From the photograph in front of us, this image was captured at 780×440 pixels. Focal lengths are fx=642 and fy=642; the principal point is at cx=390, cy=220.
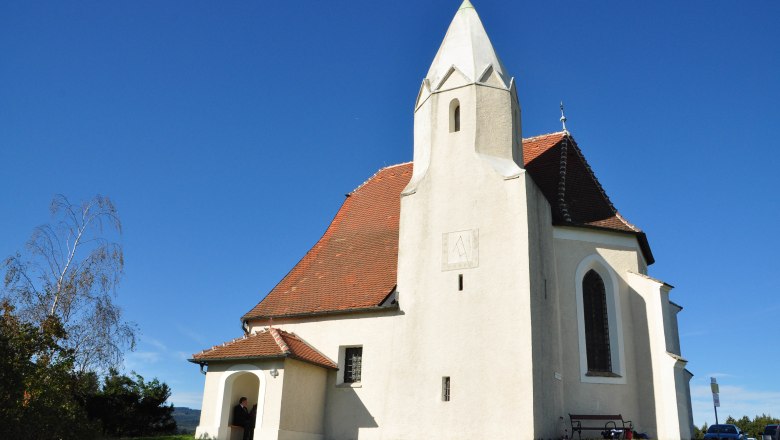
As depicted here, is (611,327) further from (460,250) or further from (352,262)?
(352,262)

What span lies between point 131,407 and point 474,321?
11.8 m

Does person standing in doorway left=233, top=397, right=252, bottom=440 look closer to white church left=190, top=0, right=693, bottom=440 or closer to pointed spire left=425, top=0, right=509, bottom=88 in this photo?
white church left=190, top=0, right=693, bottom=440

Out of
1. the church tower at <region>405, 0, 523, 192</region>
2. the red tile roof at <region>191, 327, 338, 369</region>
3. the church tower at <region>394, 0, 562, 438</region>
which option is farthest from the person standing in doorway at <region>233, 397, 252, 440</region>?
the church tower at <region>405, 0, 523, 192</region>

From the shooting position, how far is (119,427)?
811 inches

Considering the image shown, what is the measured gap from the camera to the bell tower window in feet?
62.9

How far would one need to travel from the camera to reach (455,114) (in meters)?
19.4

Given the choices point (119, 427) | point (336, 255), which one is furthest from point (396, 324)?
point (119, 427)

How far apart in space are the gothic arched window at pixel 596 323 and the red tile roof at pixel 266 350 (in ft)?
23.5

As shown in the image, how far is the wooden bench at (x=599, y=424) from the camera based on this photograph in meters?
16.1

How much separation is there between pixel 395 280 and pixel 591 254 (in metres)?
5.67

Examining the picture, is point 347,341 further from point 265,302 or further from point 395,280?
point 265,302

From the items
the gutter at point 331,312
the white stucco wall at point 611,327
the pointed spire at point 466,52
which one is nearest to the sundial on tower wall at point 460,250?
the gutter at point 331,312

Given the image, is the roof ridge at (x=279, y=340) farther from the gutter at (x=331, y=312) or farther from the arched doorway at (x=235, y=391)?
the gutter at (x=331, y=312)

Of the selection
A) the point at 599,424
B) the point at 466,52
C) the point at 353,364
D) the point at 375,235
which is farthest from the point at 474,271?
the point at 466,52
